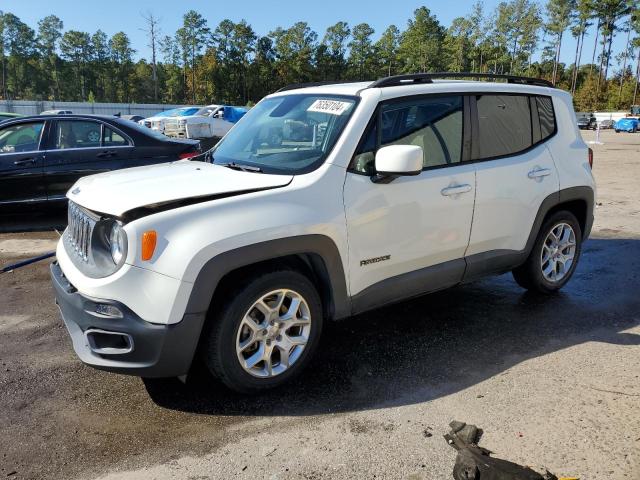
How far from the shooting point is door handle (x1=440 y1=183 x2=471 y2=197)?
3.77m

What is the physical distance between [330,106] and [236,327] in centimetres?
164

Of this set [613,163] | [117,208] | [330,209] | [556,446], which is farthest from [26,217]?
[613,163]

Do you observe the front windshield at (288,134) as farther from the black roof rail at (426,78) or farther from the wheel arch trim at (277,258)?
the wheel arch trim at (277,258)

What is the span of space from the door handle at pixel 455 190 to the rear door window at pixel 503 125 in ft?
1.09

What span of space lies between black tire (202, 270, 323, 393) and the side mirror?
32.6 inches

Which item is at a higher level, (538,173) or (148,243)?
(538,173)

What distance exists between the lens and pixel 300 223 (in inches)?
122

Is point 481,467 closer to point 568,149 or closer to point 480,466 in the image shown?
point 480,466

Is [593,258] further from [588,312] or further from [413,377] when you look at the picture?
[413,377]

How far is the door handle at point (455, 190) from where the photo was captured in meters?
3.77

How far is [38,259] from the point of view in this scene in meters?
6.29

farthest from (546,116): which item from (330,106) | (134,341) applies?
(134,341)

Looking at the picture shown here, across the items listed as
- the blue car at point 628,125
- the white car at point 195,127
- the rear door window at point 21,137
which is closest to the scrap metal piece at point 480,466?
the rear door window at point 21,137

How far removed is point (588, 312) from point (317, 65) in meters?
91.3
